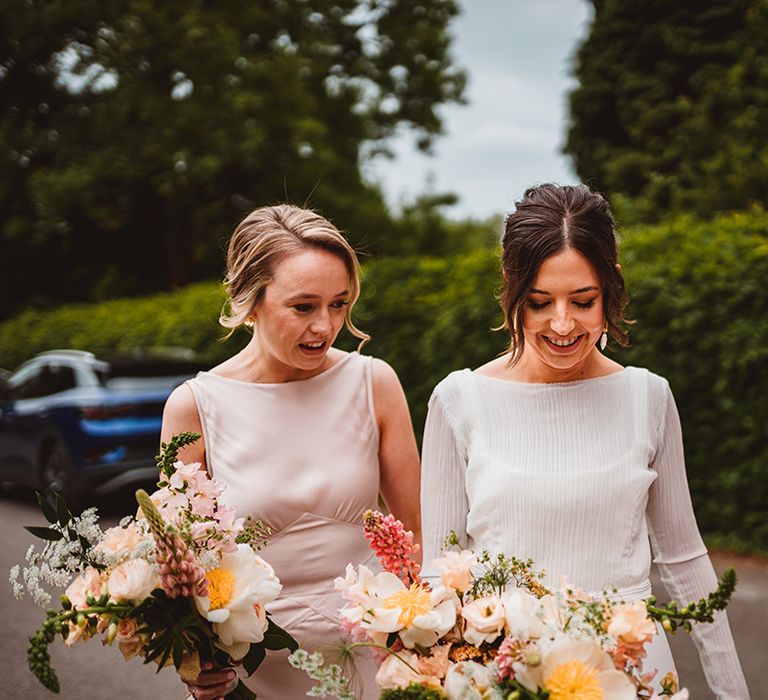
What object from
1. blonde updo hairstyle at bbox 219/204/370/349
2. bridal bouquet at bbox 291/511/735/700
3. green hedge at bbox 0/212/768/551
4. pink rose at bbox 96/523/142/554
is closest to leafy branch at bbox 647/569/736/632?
bridal bouquet at bbox 291/511/735/700

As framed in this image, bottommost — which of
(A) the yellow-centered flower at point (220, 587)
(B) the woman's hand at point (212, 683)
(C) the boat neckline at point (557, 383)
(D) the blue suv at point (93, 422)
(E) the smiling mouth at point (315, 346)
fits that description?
(D) the blue suv at point (93, 422)

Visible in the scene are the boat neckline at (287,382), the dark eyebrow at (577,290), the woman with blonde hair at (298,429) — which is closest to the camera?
the dark eyebrow at (577,290)

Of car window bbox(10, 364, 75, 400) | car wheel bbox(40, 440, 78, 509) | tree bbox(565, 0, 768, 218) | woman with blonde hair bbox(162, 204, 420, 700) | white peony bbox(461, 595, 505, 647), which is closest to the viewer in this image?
white peony bbox(461, 595, 505, 647)

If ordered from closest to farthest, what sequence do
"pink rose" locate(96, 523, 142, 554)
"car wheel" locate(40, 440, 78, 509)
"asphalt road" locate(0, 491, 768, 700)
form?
1. "pink rose" locate(96, 523, 142, 554)
2. "asphalt road" locate(0, 491, 768, 700)
3. "car wheel" locate(40, 440, 78, 509)

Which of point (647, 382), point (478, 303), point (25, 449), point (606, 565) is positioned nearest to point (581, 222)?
point (647, 382)

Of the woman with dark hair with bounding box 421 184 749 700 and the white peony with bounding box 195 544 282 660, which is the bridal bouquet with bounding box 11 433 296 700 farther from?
the woman with dark hair with bounding box 421 184 749 700

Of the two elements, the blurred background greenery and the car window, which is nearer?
the blurred background greenery

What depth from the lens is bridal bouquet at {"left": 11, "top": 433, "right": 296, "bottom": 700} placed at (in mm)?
1541

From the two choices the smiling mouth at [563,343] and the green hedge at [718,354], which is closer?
the smiling mouth at [563,343]

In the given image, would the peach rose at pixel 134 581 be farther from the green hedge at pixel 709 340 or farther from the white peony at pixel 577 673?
the green hedge at pixel 709 340

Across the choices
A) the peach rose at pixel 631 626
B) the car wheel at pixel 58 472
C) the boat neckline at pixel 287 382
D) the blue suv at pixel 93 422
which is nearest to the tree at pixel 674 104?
the blue suv at pixel 93 422

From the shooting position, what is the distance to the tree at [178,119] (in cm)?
1875

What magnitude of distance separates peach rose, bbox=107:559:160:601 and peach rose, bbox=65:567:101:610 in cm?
6

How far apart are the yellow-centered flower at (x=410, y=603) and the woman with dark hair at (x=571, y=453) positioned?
52 cm
